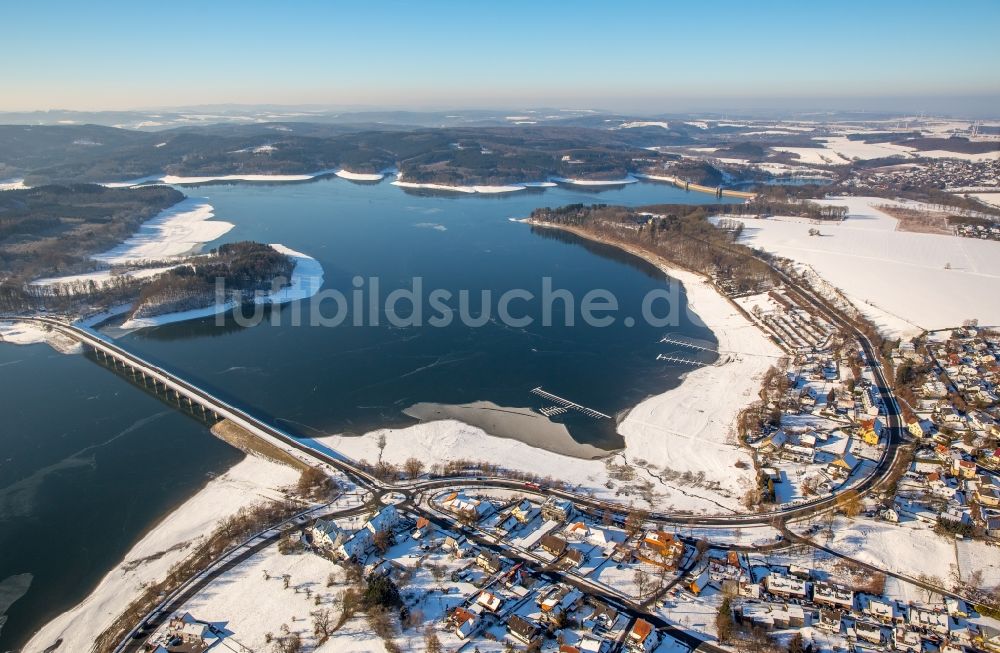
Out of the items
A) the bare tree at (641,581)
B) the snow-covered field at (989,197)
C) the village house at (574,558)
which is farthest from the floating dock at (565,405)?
the snow-covered field at (989,197)

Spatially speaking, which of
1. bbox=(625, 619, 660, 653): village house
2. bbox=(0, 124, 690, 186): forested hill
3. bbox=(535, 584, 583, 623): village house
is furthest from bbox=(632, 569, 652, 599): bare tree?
bbox=(0, 124, 690, 186): forested hill

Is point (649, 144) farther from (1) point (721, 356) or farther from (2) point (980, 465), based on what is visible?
(2) point (980, 465)

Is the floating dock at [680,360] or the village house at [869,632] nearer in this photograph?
the village house at [869,632]

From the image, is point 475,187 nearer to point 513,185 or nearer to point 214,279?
point 513,185

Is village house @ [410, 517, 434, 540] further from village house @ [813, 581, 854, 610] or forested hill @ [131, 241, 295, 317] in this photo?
forested hill @ [131, 241, 295, 317]

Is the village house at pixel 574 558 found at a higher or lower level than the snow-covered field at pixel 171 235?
lower

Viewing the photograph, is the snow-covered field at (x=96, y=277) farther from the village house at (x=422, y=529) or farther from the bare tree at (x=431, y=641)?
the bare tree at (x=431, y=641)
